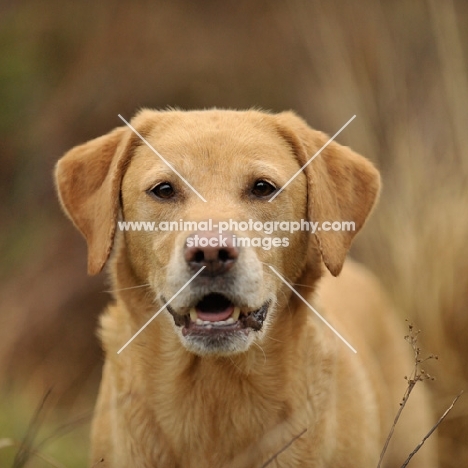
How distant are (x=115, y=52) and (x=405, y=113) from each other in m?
4.14

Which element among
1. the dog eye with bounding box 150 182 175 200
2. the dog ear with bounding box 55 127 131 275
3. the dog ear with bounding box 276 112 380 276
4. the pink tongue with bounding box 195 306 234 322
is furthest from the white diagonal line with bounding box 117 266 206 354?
the dog ear with bounding box 276 112 380 276

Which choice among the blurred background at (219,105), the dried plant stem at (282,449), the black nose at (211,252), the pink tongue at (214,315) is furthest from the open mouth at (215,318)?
the blurred background at (219,105)

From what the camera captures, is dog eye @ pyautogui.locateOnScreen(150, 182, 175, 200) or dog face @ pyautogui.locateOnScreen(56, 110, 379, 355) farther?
dog eye @ pyautogui.locateOnScreen(150, 182, 175, 200)

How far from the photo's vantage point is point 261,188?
3.59 metres

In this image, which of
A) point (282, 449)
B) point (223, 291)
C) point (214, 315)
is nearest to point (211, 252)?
point (223, 291)

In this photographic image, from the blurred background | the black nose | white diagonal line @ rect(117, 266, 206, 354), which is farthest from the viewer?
the blurred background

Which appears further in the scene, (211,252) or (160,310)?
(160,310)

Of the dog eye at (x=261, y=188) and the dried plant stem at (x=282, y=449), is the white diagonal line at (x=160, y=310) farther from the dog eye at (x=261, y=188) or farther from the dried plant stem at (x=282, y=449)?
the dried plant stem at (x=282, y=449)

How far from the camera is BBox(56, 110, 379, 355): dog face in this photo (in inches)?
128

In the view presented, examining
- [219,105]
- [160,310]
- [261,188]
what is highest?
[261,188]

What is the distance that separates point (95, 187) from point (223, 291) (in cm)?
101

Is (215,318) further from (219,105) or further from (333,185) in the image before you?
(219,105)

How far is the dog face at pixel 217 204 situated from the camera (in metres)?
3.24

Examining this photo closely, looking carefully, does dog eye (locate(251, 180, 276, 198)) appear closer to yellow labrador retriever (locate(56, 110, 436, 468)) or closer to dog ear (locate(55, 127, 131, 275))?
yellow labrador retriever (locate(56, 110, 436, 468))
